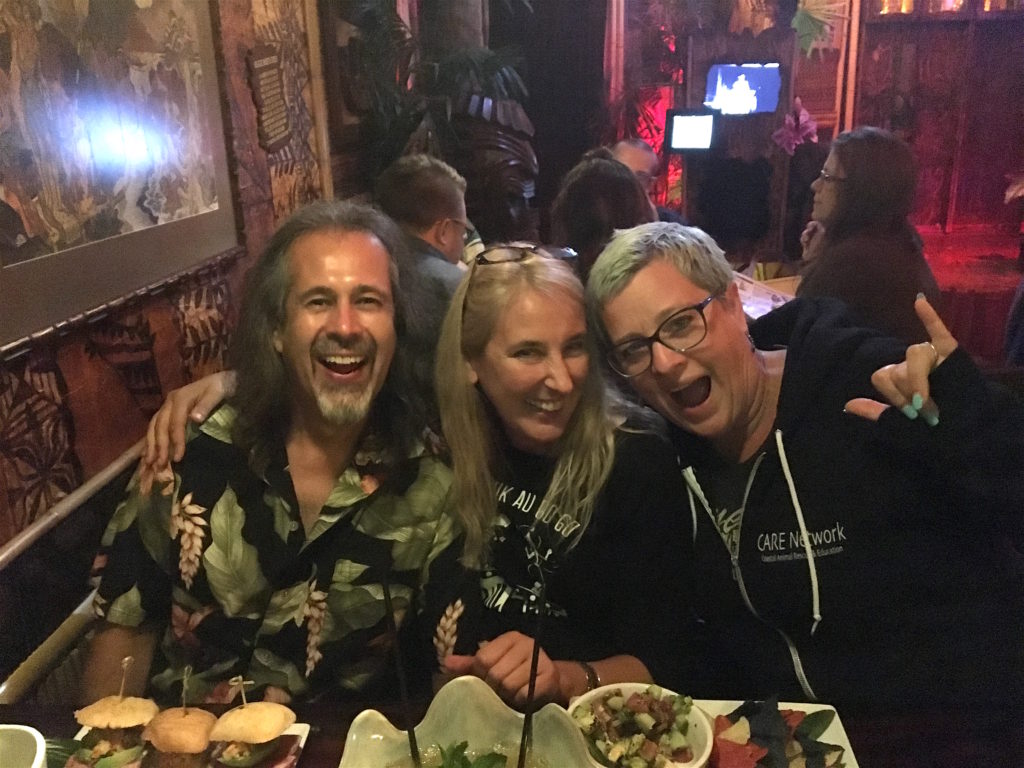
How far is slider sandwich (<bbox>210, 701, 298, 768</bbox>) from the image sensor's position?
0.91m

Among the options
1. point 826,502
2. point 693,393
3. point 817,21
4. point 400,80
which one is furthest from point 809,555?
point 817,21

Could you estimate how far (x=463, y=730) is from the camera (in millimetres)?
931

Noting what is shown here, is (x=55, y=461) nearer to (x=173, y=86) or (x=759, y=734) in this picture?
(x=173, y=86)

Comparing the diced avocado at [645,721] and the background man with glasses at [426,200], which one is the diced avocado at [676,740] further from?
the background man with glasses at [426,200]

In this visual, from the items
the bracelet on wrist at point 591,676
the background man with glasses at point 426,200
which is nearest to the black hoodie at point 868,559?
the bracelet on wrist at point 591,676

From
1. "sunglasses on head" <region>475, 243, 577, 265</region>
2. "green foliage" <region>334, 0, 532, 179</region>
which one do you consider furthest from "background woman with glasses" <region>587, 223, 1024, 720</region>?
"green foliage" <region>334, 0, 532, 179</region>

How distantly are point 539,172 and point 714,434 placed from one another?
11.1ft

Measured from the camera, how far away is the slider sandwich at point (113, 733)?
93 cm

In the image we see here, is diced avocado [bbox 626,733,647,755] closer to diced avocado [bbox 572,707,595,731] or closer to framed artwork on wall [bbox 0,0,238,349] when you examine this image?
diced avocado [bbox 572,707,595,731]

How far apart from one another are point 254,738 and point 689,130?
3855 millimetres

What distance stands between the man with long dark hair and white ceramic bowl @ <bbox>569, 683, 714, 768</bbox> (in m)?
0.46

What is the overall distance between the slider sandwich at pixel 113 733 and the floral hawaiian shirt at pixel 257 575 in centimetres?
36

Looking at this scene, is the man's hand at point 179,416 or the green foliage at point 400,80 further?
the green foliage at point 400,80

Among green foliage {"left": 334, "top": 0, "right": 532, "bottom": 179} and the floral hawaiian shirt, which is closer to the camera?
the floral hawaiian shirt
